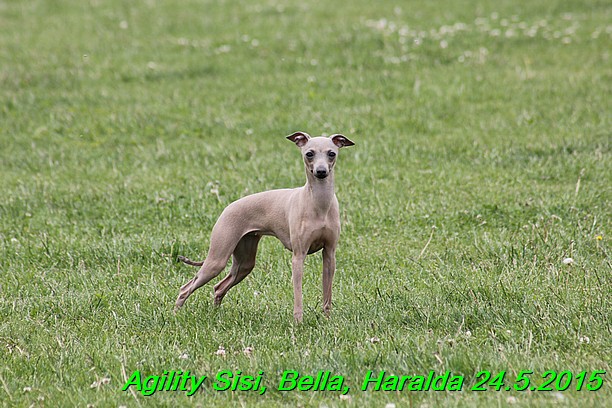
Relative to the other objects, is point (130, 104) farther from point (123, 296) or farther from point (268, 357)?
point (268, 357)

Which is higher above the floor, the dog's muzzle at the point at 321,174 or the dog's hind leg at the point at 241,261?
the dog's muzzle at the point at 321,174

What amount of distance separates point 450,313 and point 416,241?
196 centimetres

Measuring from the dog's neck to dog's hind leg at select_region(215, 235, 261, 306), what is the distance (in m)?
0.73

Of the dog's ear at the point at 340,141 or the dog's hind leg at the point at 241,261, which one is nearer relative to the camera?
the dog's ear at the point at 340,141

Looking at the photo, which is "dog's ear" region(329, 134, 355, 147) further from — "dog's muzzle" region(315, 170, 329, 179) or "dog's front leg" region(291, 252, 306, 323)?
"dog's front leg" region(291, 252, 306, 323)

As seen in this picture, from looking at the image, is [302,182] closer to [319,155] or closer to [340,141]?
[340,141]

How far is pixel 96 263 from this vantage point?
23.5 ft

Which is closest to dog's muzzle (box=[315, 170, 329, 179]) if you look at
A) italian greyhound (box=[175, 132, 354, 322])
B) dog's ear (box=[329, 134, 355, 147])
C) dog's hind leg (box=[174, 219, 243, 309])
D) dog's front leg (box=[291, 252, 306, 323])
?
italian greyhound (box=[175, 132, 354, 322])

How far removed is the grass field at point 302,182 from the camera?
486 cm

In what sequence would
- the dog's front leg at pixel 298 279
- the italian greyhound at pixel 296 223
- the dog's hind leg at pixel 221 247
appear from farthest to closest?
the dog's hind leg at pixel 221 247 < the dog's front leg at pixel 298 279 < the italian greyhound at pixel 296 223

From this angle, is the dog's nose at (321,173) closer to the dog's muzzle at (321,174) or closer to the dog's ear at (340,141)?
the dog's muzzle at (321,174)

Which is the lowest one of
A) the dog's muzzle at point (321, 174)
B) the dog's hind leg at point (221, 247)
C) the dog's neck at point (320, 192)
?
the dog's hind leg at point (221, 247)

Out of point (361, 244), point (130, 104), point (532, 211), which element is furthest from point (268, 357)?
point (130, 104)

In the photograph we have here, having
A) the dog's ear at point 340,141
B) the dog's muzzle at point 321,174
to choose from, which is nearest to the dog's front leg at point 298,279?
the dog's muzzle at point 321,174
